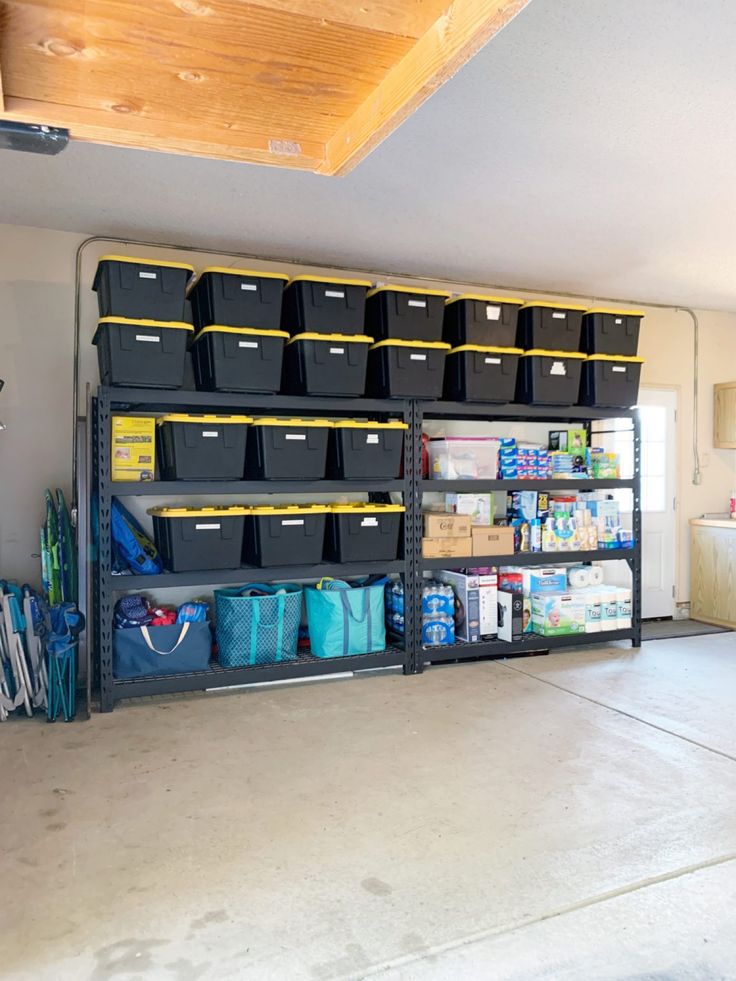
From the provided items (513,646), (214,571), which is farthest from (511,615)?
(214,571)

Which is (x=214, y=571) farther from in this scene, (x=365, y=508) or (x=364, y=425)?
(x=364, y=425)

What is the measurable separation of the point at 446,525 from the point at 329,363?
1386 millimetres

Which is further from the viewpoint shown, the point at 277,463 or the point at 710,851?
the point at 277,463

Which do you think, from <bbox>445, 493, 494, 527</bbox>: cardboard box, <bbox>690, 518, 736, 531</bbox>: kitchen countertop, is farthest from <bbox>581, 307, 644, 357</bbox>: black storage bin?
<bbox>690, 518, 736, 531</bbox>: kitchen countertop

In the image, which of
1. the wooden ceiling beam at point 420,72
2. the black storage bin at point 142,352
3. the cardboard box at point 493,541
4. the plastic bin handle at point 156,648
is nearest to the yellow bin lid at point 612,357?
the cardboard box at point 493,541

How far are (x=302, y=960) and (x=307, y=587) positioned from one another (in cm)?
295

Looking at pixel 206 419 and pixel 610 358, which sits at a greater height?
pixel 610 358

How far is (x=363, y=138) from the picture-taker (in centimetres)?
144

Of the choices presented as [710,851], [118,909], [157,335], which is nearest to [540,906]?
[710,851]

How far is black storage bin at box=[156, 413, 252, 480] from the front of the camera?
4.25 meters

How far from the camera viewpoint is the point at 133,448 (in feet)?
14.0

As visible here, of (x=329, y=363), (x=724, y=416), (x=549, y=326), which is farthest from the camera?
(x=724, y=416)

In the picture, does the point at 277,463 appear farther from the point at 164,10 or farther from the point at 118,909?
the point at 164,10

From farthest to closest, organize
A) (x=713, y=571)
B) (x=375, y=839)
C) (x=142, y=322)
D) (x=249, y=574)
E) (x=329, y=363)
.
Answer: (x=713, y=571)
(x=329, y=363)
(x=249, y=574)
(x=142, y=322)
(x=375, y=839)
